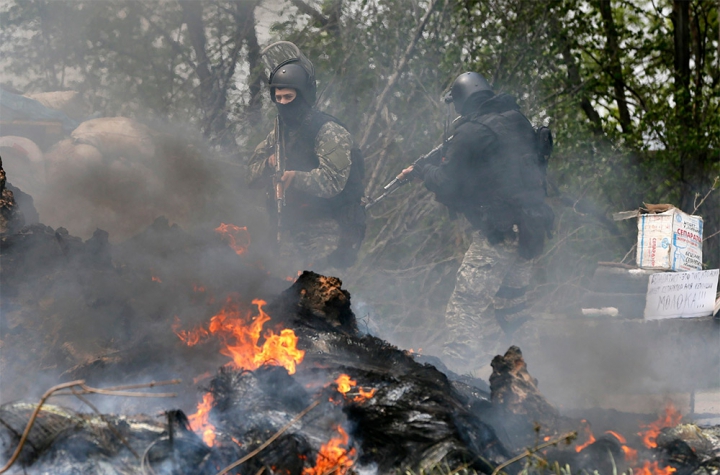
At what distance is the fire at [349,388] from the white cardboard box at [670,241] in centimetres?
391

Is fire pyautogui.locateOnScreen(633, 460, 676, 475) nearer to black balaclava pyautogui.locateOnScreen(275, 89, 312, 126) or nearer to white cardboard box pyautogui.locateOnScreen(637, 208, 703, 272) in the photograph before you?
white cardboard box pyautogui.locateOnScreen(637, 208, 703, 272)

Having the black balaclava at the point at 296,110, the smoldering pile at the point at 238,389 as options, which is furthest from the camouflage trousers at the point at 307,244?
the smoldering pile at the point at 238,389

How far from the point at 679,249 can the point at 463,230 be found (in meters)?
2.99

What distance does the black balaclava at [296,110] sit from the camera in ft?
18.8

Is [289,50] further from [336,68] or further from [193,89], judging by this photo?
[193,89]

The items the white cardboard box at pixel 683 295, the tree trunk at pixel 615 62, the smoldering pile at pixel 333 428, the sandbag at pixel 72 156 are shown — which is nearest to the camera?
the smoldering pile at pixel 333 428

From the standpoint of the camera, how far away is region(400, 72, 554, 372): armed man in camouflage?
5.69m

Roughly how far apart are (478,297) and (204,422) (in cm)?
321

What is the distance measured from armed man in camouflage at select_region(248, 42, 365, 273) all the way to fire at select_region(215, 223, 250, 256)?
1.23ft

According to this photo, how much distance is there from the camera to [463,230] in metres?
8.75

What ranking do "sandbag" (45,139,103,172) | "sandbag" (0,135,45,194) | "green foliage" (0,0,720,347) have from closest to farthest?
"sandbag" (0,135,45,194), "sandbag" (45,139,103,172), "green foliage" (0,0,720,347)

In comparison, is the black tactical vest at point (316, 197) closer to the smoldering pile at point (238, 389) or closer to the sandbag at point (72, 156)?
the smoldering pile at point (238, 389)

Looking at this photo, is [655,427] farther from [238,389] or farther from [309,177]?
[309,177]

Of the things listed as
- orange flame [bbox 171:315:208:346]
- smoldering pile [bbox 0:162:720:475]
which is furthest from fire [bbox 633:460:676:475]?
orange flame [bbox 171:315:208:346]
